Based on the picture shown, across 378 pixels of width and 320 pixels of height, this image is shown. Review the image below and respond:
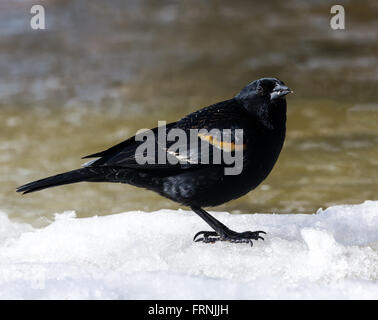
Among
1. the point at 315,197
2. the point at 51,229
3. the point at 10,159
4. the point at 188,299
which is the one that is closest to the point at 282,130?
the point at 188,299

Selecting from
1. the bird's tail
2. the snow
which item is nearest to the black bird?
the bird's tail

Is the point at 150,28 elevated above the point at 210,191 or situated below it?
above

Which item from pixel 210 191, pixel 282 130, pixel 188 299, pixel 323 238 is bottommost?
pixel 188 299

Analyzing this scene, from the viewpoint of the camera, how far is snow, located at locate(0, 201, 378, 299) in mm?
3104

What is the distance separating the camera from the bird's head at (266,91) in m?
3.63

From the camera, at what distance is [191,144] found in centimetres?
364

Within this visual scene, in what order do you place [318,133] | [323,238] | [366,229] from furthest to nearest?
1. [318,133]
2. [366,229]
3. [323,238]

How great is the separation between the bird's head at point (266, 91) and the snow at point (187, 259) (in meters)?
0.73

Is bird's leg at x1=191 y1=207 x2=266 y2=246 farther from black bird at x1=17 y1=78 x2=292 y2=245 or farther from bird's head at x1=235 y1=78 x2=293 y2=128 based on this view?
bird's head at x1=235 y1=78 x2=293 y2=128

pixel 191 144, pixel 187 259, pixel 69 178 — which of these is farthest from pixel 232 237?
pixel 69 178

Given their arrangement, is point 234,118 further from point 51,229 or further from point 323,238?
point 51,229

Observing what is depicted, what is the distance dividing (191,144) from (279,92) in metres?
0.54

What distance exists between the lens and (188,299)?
3.02 metres
